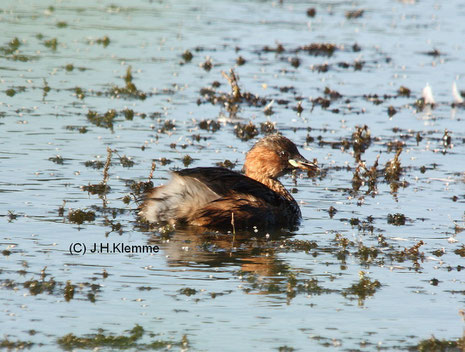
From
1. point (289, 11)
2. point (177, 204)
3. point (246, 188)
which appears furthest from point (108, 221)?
point (289, 11)

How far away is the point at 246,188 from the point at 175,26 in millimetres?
18412

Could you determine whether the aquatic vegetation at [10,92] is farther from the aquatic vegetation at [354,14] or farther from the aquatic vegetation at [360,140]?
the aquatic vegetation at [354,14]

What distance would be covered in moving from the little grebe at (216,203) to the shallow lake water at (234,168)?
272mm

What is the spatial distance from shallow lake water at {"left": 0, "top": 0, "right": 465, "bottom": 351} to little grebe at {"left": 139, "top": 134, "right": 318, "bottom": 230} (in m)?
0.27

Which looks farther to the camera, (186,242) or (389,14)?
(389,14)

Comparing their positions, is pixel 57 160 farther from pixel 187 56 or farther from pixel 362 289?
pixel 187 56

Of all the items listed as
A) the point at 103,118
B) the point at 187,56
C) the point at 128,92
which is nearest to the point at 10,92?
the point at 128,92

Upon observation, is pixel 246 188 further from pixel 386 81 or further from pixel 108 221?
pixel 386 81

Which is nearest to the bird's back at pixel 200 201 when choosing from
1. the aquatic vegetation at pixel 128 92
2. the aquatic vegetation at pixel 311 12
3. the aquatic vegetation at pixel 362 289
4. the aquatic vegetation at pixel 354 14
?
the aquatic vegetation at pixel 362 289

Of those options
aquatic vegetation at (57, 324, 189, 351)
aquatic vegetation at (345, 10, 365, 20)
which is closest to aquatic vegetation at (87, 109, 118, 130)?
aquatic vegetation at (57, 324, 189, 351)

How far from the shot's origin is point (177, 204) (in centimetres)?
1281

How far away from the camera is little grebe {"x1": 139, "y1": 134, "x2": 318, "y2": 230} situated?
1280 centimetres

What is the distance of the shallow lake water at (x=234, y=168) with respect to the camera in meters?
9.15

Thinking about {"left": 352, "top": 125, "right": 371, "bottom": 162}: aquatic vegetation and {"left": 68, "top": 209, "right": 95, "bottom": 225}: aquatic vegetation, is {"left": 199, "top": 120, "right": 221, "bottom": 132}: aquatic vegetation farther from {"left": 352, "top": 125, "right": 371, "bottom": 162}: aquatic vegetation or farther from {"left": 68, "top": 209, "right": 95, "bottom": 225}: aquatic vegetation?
{"left": 68, "top": 209, "right": 95, "bottom": 225}: aquatic vegetation
